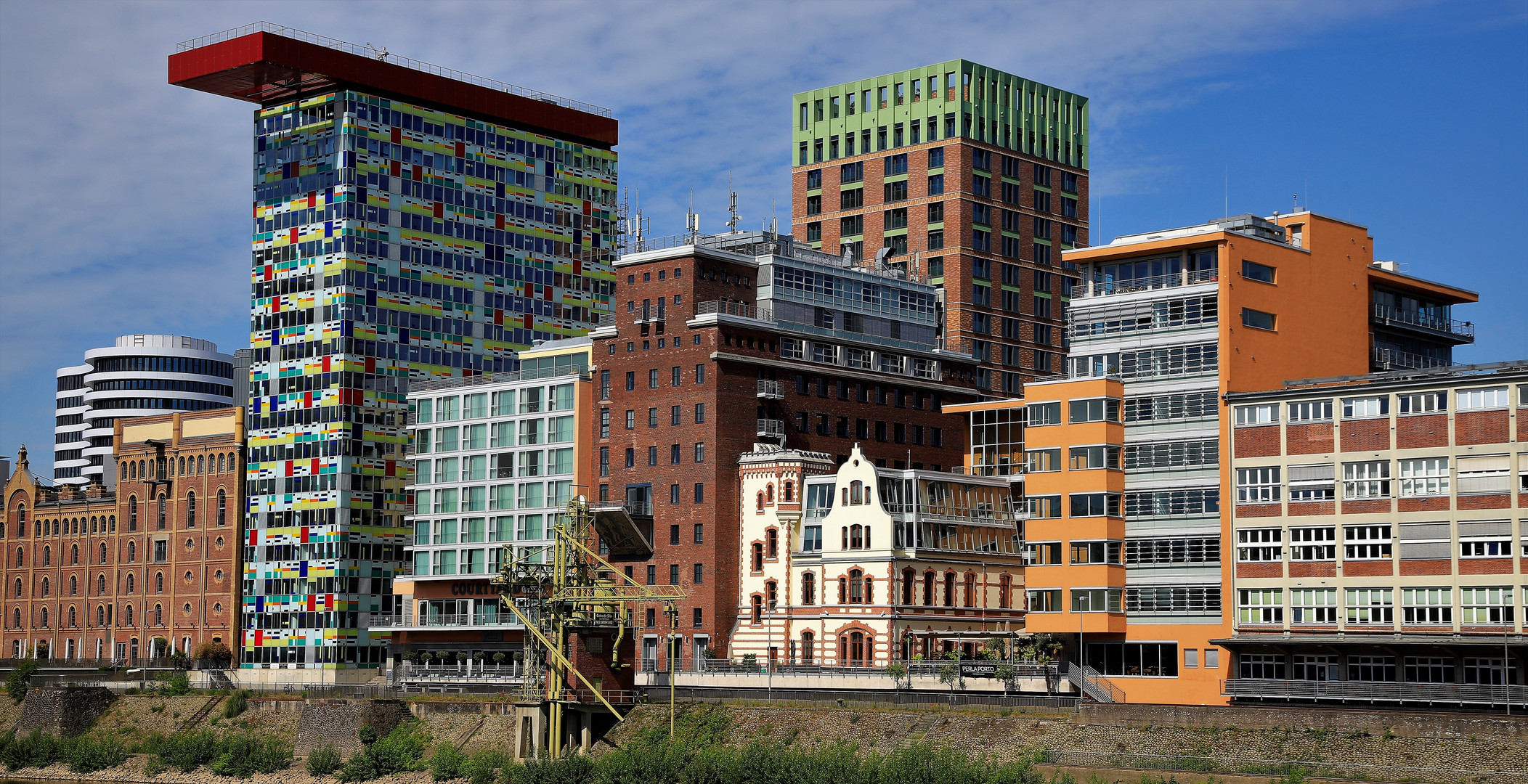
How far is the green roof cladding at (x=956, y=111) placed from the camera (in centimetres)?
17238

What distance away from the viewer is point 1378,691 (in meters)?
100

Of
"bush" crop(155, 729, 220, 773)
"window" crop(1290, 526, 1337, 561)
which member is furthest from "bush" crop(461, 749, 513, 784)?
"window" crop(1290, 526, 1337, 561)

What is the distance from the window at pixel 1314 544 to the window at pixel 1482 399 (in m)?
10.1

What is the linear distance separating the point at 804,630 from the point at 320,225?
240 ft

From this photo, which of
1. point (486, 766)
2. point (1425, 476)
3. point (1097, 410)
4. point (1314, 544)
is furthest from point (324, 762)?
point (1425, 476)

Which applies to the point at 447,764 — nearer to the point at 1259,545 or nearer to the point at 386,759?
the point at 386,759

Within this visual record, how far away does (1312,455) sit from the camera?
10825 centimetres

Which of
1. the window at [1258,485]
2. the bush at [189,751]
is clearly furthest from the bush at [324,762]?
the window at [1258,485]

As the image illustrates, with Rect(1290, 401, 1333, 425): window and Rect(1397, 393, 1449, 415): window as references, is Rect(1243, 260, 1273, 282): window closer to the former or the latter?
Rect(1290, 401, 1333, 425): window

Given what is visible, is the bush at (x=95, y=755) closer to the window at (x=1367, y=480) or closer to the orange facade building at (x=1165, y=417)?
the orange facade building at (x=1165, y=417)

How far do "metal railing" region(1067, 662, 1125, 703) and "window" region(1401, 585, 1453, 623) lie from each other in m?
17.9

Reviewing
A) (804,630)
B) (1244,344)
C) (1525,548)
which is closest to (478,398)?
(804,630)

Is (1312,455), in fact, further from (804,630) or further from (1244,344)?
(804,630)

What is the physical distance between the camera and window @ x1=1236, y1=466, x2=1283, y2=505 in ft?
361
